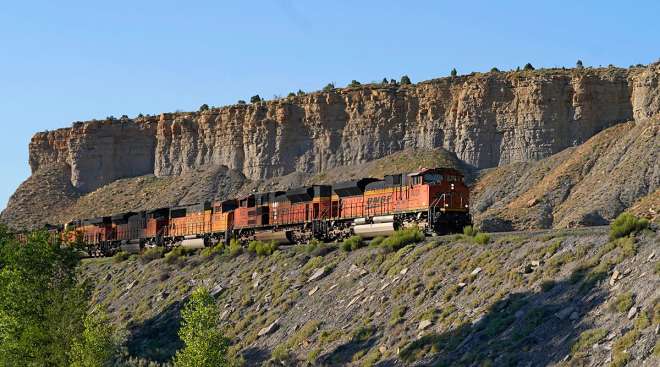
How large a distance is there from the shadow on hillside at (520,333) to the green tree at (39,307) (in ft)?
42.4

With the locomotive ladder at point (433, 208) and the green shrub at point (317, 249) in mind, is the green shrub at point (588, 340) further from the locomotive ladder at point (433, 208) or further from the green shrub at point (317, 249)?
the green shrub at point (317, 249)

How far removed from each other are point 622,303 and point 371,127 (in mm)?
66816

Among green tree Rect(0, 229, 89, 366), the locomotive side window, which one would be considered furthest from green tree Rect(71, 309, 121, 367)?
the locomotive side window

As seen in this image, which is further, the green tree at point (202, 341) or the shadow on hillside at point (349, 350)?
the shadow on hillside at point (349, 350)

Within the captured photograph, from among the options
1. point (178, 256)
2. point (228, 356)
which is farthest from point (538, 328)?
point (178, 256)

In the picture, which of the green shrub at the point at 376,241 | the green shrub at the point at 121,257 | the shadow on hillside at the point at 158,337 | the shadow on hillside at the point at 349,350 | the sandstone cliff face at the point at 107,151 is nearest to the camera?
the shadow on hillside at the point at 349,350

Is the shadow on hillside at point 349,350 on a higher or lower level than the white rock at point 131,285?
lower

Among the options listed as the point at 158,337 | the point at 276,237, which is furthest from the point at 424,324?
the point at 276,237

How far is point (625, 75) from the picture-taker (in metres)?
75.8

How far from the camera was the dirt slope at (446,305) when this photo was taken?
21438 mm

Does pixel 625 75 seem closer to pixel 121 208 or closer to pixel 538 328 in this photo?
pixel 121 208

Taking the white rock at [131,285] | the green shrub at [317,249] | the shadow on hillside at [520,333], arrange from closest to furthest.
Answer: the shadow on hillside at [520,333], the green shrub at [317,249], the white rock at [131,285]

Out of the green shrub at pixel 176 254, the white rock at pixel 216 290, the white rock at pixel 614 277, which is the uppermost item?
the white rock at pixel 614 277

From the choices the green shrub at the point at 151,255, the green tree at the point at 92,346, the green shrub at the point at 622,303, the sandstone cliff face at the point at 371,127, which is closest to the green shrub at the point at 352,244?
the green tree at the point at 92,346
